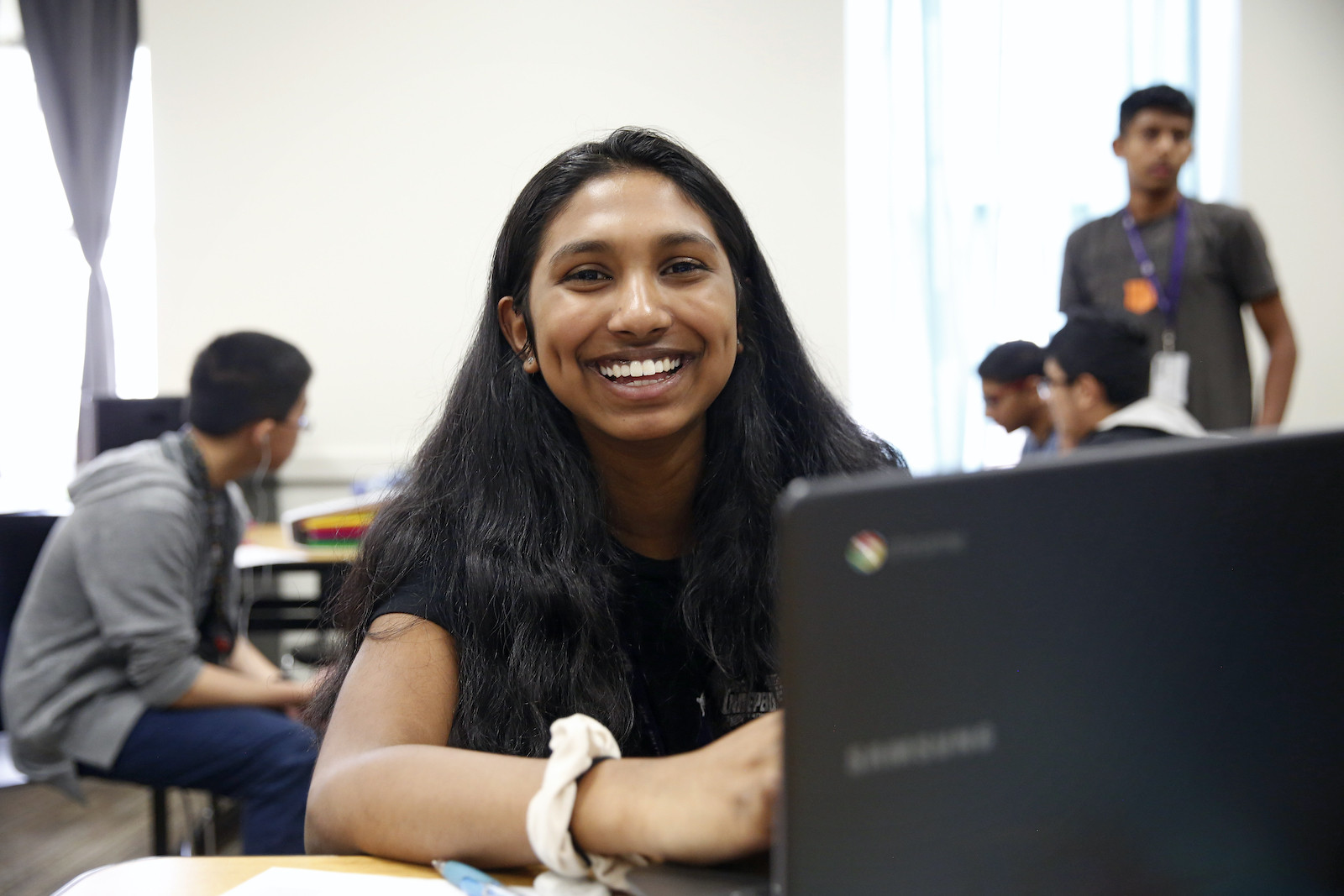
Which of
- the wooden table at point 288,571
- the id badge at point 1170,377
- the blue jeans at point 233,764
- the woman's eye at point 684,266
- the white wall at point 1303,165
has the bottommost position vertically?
the blue jeans at point 233,764

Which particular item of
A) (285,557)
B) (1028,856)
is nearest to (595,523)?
(1028,856)

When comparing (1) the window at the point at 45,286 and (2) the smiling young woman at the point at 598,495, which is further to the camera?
→ (1) the window at the point at 45,286

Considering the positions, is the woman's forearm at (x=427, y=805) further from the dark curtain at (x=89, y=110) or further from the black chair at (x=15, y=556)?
the dark curtain at (x=89, y=110)

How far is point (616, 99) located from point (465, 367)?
299cm

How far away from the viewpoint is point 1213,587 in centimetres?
52

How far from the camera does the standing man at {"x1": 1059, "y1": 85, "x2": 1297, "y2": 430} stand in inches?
110

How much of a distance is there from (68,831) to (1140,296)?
3187mm

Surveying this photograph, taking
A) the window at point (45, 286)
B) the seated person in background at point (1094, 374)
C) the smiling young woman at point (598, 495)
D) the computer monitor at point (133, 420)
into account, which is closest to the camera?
the smiling young woman at point (598, 495)

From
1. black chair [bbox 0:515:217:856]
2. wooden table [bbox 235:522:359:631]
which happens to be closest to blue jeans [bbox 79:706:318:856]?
black chair [bbox 0:515:217:856]

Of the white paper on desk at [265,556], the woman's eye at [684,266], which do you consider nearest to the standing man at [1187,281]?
the woman's eye at [684,266]

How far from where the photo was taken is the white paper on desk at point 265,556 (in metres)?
2.60

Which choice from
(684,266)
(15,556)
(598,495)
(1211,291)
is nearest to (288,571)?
(15,556)

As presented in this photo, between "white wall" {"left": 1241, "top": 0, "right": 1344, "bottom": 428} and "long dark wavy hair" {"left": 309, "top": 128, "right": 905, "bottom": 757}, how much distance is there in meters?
3.53

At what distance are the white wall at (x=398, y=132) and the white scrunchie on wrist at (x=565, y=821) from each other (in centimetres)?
341
